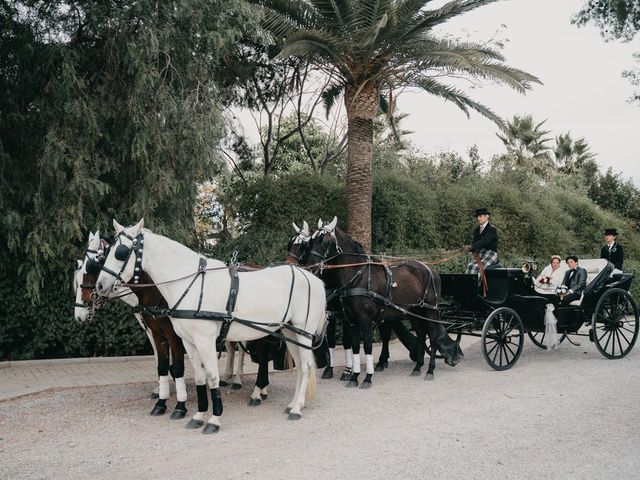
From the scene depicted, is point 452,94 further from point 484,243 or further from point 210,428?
point 210,428

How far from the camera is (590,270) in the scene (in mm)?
13320

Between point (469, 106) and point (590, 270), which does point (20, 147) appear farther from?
point (590, 270)

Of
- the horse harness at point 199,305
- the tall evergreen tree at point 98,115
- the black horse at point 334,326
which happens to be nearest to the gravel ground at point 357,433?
the black horse at point 334,326

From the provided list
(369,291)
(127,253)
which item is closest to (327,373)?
(369,291)

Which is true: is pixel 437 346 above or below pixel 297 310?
below

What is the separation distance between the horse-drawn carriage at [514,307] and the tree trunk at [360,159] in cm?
306

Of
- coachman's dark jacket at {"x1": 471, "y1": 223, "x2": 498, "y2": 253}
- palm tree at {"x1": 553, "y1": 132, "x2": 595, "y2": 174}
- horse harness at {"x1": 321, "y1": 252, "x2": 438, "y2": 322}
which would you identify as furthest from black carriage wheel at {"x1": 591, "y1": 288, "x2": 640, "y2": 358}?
palm tree at {"x1": 553, "y1": 132, "x2": 595, "y2": 174}

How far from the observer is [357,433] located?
5.72 metres

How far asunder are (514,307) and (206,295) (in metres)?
5.52

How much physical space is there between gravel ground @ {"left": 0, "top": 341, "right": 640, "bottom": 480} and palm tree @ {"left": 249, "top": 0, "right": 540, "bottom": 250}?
5336mm

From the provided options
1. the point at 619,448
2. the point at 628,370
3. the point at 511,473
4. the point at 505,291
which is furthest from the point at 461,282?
the point at 511,473

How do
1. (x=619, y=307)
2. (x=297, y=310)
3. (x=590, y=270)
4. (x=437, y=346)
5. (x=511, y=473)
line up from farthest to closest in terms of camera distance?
(x=590, y=270), (x=619, y=307), (x=437, y=346), (x=297, y=310), (x=511, y=473)

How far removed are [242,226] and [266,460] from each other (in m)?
8.82

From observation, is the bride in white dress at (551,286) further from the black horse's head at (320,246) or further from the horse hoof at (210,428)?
the horse hoof at (210,428)
